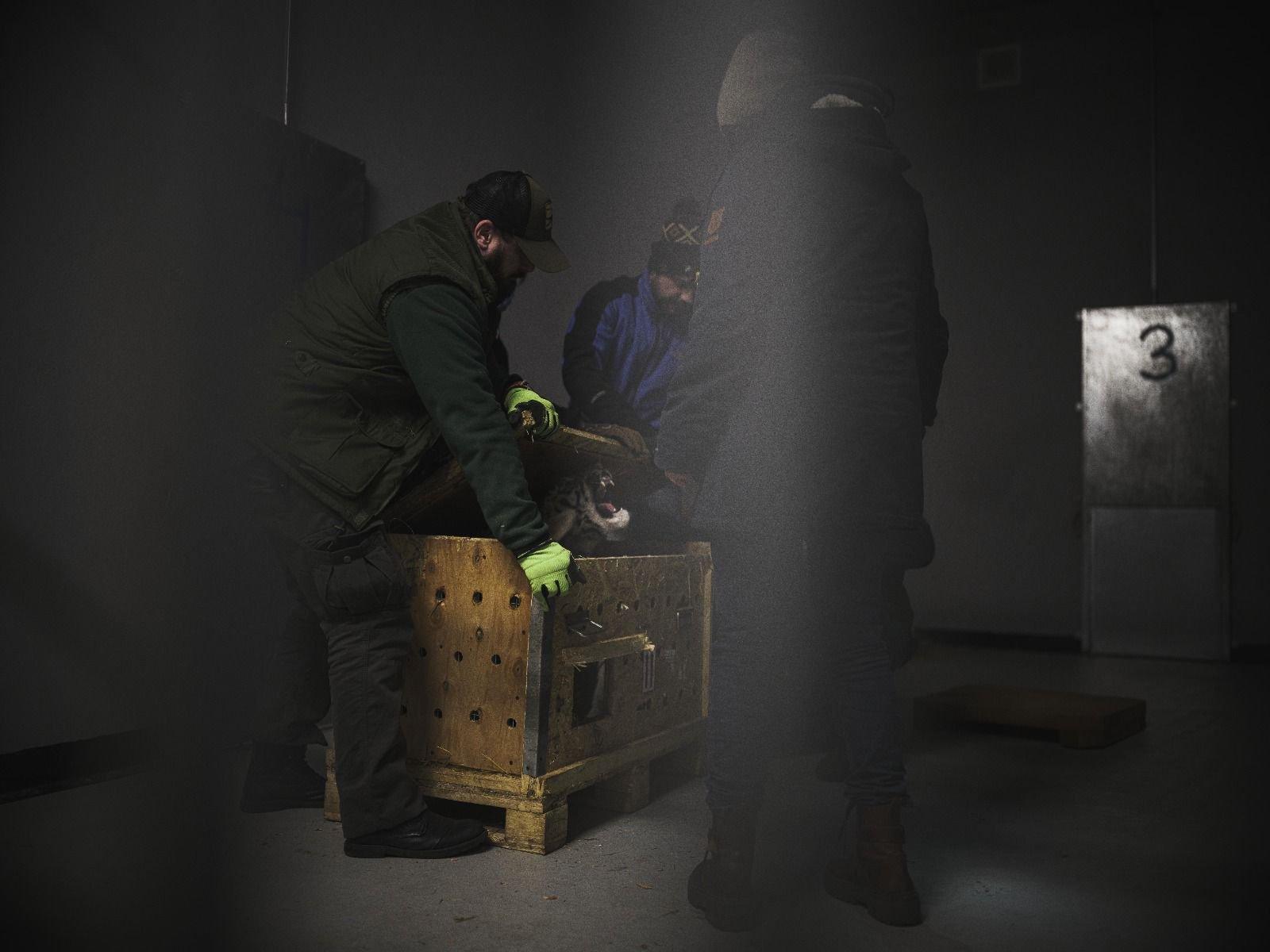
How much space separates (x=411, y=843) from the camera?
6.00 feet

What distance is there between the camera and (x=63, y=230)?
2143mm

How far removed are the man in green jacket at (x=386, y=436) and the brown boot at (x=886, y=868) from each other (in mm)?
665

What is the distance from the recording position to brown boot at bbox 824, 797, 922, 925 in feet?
5.10

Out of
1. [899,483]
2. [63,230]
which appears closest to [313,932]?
[899,483]

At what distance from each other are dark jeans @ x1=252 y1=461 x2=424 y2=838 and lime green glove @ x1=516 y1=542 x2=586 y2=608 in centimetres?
29

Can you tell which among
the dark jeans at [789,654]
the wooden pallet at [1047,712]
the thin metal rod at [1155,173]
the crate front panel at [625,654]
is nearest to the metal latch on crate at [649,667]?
the crate front panel at [625,654]

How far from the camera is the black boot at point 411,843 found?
1.83 metres

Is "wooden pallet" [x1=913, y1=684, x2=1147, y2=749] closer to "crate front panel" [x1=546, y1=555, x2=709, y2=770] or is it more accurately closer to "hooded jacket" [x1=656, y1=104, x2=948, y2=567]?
"crate front panel" [x1=546, y1=555, x2=709, y2=770]

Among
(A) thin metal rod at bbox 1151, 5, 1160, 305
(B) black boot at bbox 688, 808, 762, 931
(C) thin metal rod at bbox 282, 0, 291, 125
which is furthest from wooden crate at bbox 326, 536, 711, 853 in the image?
(A) thin metal rod at bbox 1151, 5, 1160, 305

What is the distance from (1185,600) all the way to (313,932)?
4930mm

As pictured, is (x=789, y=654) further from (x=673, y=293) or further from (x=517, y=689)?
(x=673, y=293)

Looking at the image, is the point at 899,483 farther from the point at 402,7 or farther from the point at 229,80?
the point at 402,7

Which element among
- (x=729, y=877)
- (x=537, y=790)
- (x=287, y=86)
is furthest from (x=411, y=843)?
(x=287, y=86)

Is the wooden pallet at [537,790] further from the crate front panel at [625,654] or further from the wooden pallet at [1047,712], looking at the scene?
the wooden pallet at [1047,712]
